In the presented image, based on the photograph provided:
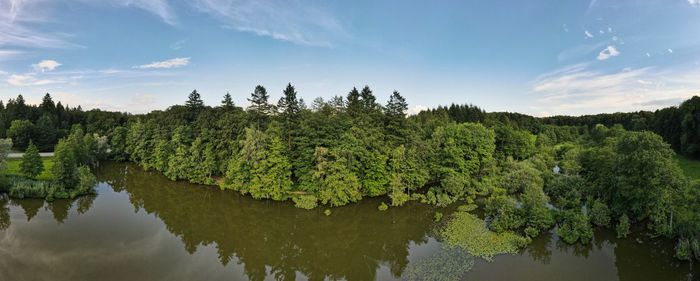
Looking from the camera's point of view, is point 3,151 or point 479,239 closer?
point 479,239

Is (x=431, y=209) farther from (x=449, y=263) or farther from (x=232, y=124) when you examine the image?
(x=232, y=124)

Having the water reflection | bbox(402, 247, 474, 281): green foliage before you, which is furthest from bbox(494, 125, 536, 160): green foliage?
bbox(402, 247, 474, 281): green foliage

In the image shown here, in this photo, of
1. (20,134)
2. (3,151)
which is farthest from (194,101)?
(20,134)

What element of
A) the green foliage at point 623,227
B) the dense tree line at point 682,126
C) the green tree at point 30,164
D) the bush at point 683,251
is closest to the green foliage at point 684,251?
the bush at point 683,251

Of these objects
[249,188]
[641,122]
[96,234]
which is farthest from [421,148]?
[641,122]

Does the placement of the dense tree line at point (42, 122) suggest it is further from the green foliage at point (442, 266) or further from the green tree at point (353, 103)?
the green foliage at point (442, 266)

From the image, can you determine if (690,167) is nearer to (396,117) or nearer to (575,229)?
(575,229)
